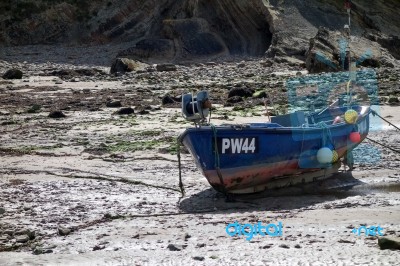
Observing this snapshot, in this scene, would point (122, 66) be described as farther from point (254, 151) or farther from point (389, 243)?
point (389, 243)

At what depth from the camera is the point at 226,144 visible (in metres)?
9.93

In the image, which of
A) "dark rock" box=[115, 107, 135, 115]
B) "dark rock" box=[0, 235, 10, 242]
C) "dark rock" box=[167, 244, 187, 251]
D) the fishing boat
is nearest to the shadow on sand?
the fishing boat

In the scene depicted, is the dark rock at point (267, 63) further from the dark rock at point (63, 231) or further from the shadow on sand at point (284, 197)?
the dark rock at point (63, 231)

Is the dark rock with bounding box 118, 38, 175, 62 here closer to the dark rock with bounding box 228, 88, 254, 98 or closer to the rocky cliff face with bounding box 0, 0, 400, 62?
the rocky cliff face with bounding box 0, 0, 400, 62

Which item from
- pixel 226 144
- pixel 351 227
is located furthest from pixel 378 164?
pixel 351 227

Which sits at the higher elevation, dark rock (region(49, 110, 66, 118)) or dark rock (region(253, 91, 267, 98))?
dark rock (region(253, 91, 267, 98))

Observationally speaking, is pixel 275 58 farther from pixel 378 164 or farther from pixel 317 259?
pixel 317 259

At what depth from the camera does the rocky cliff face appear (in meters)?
41.9

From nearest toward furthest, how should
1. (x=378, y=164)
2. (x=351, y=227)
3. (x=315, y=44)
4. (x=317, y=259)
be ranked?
(x=317, y=259) < (x=351, y=227) < (x=378, y=164) < (x=315, y=44)

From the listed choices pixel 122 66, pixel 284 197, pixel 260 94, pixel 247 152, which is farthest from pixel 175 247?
pixel 122 66

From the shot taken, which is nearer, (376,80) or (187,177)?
(187,177)

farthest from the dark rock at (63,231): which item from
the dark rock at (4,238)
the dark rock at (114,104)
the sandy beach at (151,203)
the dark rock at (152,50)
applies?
the dark rock at (152,50)

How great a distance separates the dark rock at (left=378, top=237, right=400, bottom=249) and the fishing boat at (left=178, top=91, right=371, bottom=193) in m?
3.50

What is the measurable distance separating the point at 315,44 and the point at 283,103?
48.1ft
